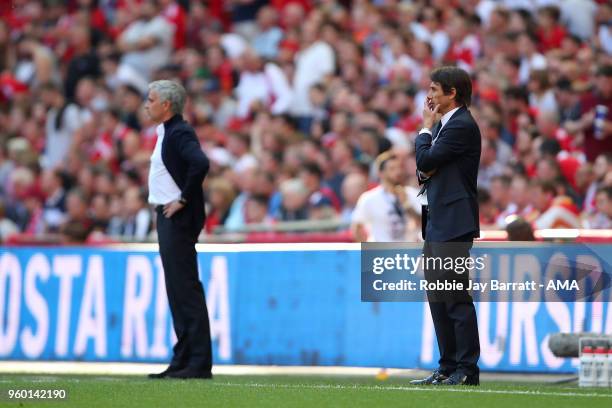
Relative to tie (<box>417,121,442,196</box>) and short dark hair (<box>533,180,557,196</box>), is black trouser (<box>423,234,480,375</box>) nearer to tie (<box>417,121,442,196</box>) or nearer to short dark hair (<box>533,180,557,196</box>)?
tie (<box>417,121,442,196</box>)

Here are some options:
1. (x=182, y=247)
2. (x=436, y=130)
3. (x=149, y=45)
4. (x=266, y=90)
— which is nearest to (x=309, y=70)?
(x=266, y=90)

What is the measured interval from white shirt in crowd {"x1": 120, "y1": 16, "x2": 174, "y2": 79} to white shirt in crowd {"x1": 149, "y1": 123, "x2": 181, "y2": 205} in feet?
39.2

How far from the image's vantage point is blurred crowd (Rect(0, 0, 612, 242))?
1579cm

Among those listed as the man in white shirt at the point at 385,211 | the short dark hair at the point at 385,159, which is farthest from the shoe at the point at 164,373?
the short dark hair at the point at 385,159

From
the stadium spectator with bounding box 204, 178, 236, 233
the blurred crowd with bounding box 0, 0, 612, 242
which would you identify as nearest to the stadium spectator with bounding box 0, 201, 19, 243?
the blurred crowd with bounding box 0, 0, 612, 242

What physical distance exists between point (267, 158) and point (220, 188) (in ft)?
4.29

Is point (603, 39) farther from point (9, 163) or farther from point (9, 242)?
point (9, 163)

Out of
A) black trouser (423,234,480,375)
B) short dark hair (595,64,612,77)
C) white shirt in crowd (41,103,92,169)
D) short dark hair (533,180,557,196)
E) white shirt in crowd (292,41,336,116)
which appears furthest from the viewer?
white shirt in crowd (41,103,92,169)

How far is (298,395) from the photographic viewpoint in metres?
8.88

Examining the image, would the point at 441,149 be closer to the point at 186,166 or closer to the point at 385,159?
the point at 186,166

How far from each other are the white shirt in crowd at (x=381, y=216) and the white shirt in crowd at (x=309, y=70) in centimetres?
584

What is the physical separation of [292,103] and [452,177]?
36.8 ft

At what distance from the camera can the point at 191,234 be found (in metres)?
10.9

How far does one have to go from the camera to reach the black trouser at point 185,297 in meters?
10.8
